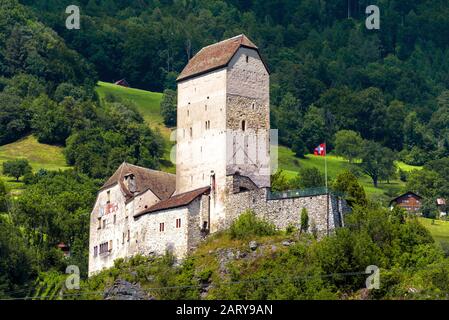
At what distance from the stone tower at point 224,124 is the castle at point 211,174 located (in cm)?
7

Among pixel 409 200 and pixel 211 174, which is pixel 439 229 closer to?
pixel 409 200

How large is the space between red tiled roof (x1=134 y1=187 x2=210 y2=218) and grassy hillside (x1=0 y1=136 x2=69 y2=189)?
60.4m

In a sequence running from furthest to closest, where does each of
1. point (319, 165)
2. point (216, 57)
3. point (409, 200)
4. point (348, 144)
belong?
point (348, 144), point (319, 165), point (409, 200), point (216, 57)

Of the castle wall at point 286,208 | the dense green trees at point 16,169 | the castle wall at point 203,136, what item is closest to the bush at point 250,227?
the castle wall at point 286,208

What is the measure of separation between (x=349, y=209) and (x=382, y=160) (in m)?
97.4

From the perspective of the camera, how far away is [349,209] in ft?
284

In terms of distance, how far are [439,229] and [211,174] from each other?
59.2 meters

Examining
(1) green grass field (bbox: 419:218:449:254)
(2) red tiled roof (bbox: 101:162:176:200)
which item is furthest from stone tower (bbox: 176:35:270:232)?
(1) green grass field (bbox: 419:218:449:254)

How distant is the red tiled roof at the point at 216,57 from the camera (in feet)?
302

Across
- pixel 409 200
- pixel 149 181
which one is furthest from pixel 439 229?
pixel 149 181

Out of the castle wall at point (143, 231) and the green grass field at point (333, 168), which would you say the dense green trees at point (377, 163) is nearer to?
the green grass field at point (333, 168)

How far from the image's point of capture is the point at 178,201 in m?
91.4

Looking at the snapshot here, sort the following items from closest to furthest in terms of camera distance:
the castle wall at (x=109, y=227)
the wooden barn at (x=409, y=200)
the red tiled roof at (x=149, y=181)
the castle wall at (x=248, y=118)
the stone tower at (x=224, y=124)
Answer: the stone tower at (x=224, y=124) → the castle wall at (x=248, y=118) → the castle wall at (x=109, y=227) → the red tiled roof at (x=149, y=181) → the wooden barn at (x=409, y=200)

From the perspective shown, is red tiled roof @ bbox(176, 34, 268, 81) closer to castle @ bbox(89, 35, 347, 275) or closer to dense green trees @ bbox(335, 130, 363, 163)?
castle @ bbox(89, 35, 347, 275)
